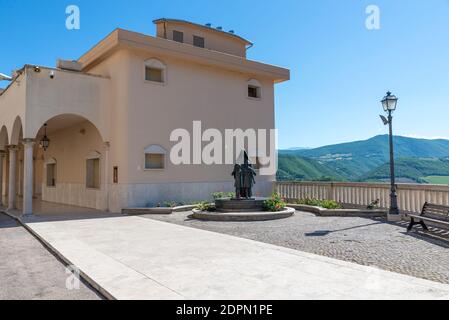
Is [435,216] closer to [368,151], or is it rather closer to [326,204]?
[326,204]

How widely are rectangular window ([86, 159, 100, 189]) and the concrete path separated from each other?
10.1m

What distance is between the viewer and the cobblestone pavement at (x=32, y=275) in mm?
4996

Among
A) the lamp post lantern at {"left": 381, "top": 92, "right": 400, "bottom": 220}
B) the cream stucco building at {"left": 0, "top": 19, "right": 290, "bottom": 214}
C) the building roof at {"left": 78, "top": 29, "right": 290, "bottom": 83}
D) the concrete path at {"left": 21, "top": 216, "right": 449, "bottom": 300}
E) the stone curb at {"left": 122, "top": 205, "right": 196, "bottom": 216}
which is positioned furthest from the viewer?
the building roof at {"left": 78, "top": 29, "right": 290, "bottom": 83}

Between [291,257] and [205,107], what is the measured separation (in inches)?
517

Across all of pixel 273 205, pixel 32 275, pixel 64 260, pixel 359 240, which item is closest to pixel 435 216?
pixel 359 240

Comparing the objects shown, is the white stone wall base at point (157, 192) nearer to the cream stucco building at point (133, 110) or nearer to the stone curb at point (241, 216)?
the cream stucco building at point (133, 110)

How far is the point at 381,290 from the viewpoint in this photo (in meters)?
4.68

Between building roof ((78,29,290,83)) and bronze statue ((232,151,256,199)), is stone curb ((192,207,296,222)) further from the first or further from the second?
building roof ((78,29,290,83))

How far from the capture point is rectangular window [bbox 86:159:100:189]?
1892 centimetres

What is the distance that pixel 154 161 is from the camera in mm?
17188

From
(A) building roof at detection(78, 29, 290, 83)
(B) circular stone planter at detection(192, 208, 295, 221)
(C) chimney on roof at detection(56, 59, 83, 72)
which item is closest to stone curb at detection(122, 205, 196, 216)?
(B) circular stone planter at detection(192, 208, 295, 221)

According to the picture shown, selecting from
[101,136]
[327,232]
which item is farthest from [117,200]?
[327,232]

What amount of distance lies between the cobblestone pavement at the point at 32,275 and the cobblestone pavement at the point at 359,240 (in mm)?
4448

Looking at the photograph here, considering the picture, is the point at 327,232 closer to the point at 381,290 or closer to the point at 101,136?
the point at 381,290
